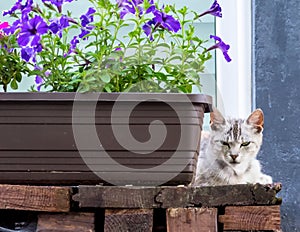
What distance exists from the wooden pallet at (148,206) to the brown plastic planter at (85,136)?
0.05 meters

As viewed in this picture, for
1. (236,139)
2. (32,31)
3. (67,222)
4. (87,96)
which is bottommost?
(67,222)

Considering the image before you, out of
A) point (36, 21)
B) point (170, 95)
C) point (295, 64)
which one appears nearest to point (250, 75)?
point (295, 64)

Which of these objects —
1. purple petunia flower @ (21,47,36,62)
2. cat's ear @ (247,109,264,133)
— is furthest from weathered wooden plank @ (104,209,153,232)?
cat's ear @ (247,109,264,133)

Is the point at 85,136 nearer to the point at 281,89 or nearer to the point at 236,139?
the point at 236,139

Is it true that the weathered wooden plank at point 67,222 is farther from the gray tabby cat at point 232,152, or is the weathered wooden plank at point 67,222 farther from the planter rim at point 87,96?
the gray tabby cat at point 232,152

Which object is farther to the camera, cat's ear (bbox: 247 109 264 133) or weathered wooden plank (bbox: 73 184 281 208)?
cat's ear (bbox: 247 109 264 133)

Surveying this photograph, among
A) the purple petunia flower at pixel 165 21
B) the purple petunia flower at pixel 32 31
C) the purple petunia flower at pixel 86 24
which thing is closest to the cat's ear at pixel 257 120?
the purple petunia flower at pixel 165 21

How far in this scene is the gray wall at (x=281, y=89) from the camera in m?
1.67

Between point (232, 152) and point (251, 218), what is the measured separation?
390 millimetres

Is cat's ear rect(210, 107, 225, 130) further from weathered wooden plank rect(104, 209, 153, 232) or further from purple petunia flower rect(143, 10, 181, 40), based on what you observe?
weathered wooden plank rect(104, 209, 153, 232)

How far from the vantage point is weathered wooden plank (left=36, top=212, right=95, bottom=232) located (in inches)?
46.6

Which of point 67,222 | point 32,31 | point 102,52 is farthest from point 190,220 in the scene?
point 32,31

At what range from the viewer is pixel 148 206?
117 cm

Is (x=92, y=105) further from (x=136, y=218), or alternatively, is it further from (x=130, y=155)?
(x=136, y=218)
